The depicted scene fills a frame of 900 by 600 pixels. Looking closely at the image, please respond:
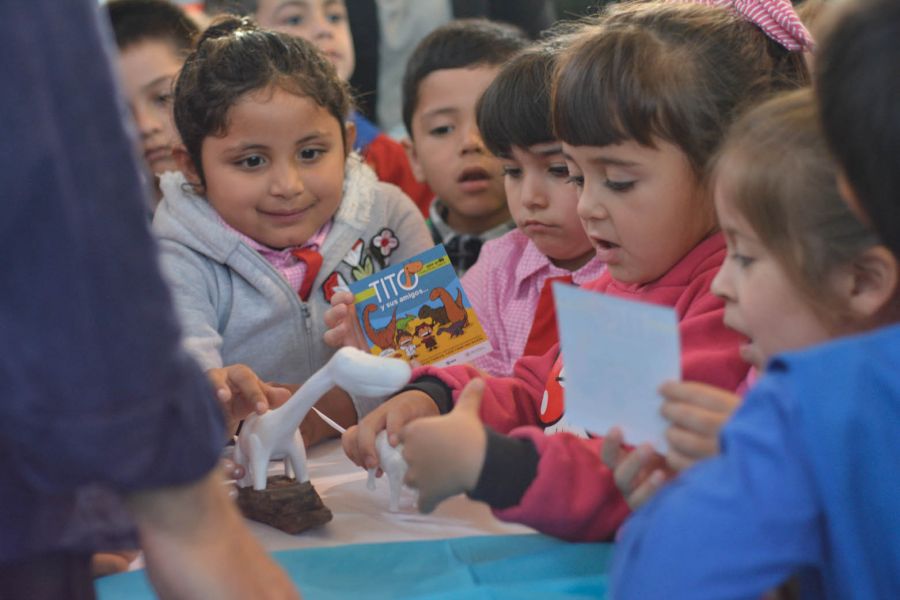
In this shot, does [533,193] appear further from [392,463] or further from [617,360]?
[617,360]

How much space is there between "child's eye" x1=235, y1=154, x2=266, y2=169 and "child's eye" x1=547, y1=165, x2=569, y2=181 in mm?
442

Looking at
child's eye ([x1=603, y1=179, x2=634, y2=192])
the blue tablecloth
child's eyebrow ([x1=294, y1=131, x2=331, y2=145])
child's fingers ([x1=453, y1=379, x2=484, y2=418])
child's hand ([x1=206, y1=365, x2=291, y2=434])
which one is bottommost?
the blue tablecloth

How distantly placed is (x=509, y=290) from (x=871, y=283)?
83 cm

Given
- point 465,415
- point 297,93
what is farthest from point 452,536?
point 297,93

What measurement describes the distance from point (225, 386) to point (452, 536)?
369mm

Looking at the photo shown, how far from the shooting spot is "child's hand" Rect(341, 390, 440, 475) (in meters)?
1.33

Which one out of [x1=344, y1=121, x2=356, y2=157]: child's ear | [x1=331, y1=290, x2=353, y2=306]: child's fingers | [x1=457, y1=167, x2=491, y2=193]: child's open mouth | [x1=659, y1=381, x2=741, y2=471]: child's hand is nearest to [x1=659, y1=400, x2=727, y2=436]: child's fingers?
[x1=659, y1=381, x2=741, y2=471]: child's hand

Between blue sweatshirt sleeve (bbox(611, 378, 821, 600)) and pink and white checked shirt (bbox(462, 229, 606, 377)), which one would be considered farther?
pink and white checked shirt (bbox(462, 229, 606, 377))

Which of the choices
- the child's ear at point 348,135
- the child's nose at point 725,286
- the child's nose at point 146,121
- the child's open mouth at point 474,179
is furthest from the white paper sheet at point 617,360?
the child's nose at point 146,121

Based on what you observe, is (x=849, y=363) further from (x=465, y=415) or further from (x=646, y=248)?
(x=646, y=248)

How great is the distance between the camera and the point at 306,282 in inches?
69.3

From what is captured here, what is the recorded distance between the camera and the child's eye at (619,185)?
51.5 inches

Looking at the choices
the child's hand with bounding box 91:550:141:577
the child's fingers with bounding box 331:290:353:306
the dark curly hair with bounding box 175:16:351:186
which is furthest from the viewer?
the dark curly hair with bounding box 175:16:351:186

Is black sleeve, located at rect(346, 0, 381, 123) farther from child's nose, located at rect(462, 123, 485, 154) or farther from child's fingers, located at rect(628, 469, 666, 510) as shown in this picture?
child's fingers, located at rect(628, 469, 666, 510)
